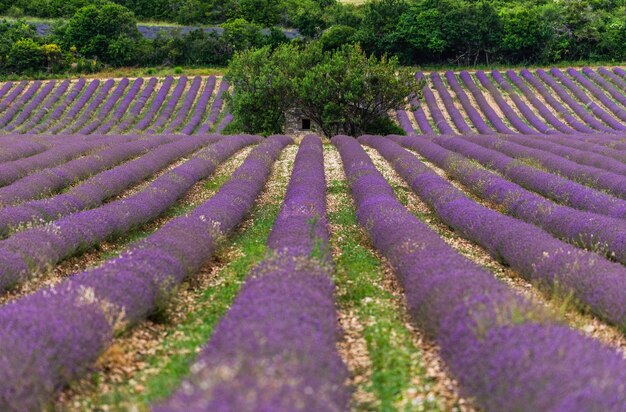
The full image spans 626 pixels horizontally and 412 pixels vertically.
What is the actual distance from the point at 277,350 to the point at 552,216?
8403 mm

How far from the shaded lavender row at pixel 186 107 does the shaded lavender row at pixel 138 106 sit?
3.00 meters

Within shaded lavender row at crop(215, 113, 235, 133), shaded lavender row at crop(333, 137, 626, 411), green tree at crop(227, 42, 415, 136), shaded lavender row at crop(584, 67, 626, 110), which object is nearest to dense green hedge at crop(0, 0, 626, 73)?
shaded lavender row at crop(584, 67, 626, 110)

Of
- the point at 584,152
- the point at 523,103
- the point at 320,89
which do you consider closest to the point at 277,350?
the point at 584,152

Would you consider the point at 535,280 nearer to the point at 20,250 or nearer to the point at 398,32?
the point at 20,250

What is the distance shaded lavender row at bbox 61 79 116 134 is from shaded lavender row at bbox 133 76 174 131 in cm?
388

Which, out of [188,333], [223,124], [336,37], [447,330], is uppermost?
[336,37]

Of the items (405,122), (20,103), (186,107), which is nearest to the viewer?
(405,122)

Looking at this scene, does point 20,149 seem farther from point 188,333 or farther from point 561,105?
point 561,105

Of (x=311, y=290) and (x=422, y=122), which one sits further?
(x=422, y=122)

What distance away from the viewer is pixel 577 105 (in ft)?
133

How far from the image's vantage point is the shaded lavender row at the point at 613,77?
146ft

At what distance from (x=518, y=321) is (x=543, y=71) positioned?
50.7 meters

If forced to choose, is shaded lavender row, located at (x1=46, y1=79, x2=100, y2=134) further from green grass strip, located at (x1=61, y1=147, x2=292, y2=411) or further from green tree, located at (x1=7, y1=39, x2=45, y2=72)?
green grass strip, located at (x1=61, y1=147, x2=292, y2=411)

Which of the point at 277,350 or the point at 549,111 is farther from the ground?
the point at 277,350
